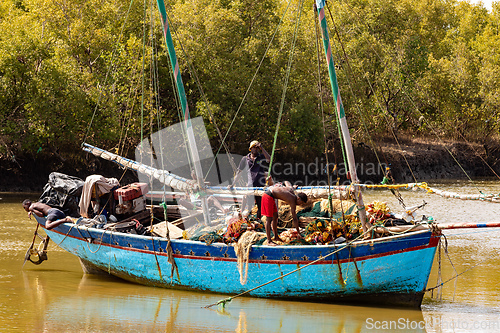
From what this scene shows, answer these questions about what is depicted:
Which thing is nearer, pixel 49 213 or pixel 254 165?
pixel 49 213

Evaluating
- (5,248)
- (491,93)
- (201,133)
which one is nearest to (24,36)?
(201,133)

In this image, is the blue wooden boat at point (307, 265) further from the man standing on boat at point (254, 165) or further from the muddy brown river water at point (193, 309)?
the man standing on boat at point (254, 165)

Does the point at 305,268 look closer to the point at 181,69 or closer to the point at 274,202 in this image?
the point at 274,202

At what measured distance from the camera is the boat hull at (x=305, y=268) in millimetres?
9250

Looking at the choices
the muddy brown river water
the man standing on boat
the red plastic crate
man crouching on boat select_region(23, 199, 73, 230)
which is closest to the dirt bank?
the man standing on boat

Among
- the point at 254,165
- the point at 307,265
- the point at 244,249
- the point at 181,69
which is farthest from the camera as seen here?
the point at 181,69

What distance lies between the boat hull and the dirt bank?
9.61 metres

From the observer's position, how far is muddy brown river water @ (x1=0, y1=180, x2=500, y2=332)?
8906 millimetres

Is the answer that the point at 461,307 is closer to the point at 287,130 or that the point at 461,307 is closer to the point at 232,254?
the point at 232,254

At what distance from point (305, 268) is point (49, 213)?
5.92 metres

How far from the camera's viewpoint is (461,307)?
9758 millimetres

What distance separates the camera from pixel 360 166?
3591 centimetres

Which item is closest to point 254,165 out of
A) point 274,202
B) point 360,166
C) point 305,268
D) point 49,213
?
point 274,202

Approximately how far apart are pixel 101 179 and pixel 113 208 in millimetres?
760
